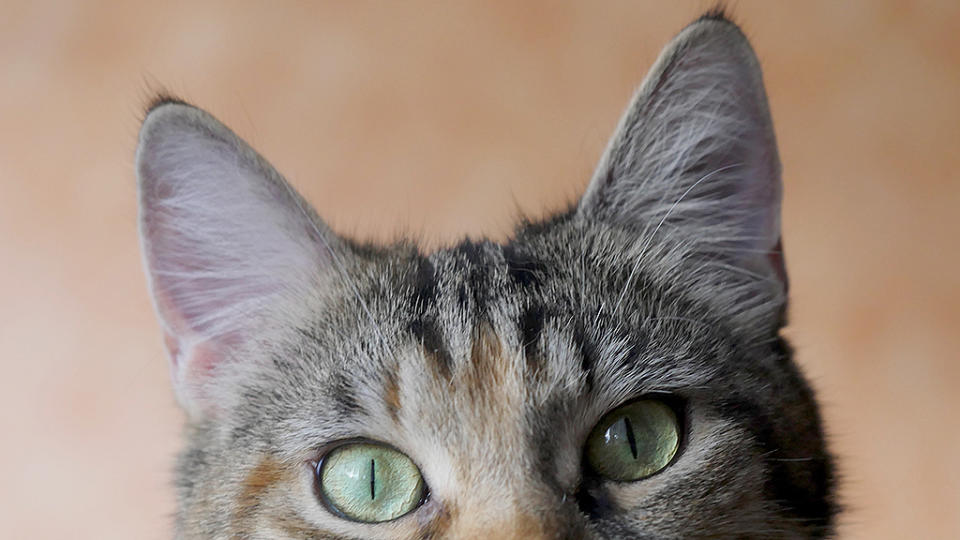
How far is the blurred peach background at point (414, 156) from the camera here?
215cm

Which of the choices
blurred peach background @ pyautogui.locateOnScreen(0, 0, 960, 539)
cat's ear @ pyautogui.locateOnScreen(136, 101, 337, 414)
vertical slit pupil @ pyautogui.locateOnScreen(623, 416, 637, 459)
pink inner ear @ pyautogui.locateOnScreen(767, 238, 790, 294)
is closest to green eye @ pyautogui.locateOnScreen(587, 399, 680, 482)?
vertical slit pupil @ pyautogui.locateOnScreen(623, 416, 637, 459)

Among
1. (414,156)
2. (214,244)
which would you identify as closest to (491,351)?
(214,244)

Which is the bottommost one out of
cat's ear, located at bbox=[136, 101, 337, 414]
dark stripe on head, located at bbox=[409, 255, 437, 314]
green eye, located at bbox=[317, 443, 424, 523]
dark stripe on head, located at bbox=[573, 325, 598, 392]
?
green eye, located at bbox=[317, 443, 424, 523]

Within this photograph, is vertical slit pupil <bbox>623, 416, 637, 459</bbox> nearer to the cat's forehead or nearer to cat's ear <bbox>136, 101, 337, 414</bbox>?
the cat's forehead

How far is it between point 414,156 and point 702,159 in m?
1.31

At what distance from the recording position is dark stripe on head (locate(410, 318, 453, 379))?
2.73 ft

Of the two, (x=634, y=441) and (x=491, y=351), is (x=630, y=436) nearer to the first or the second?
(x=634, y=441)

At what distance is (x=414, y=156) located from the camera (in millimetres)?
2230

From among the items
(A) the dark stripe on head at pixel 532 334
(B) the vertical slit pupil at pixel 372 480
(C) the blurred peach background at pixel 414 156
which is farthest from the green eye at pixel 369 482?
(C) the blurred peach background at pixel 414 156

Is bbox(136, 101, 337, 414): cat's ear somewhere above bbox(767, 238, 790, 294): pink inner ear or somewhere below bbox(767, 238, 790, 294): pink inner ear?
above

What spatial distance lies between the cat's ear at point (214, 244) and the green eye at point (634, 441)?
0.40 metres

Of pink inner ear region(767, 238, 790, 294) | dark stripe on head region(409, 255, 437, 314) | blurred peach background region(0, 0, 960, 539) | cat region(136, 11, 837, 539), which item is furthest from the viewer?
blurred peach background region(0, 0, 960, 539)

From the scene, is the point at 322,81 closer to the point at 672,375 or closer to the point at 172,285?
the point at 172,285

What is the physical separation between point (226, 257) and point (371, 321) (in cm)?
24
